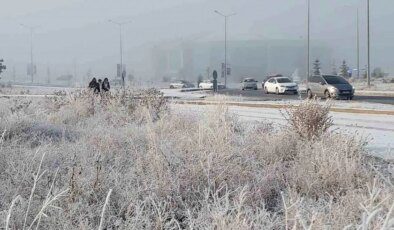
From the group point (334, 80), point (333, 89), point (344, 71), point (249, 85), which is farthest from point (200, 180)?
point (344, 71)

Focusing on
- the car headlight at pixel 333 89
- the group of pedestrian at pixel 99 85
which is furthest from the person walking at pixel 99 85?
the car headlight at pixel 333 89

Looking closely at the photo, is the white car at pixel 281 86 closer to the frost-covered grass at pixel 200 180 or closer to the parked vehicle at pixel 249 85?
the parked vehicle at pixel 249 85

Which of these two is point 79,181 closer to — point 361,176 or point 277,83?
point 361,176

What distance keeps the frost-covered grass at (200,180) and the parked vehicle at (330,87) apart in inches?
916

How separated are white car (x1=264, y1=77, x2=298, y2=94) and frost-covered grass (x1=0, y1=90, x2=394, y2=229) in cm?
3453

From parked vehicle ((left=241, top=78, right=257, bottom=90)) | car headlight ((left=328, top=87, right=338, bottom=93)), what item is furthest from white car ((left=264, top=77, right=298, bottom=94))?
parked vehicle ((left=241, top=78, right=257, bottom=90))

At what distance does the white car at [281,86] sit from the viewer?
43953mm

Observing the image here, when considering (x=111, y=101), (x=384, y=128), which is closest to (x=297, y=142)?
(x=384, y=128)

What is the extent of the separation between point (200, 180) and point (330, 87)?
28.0 m

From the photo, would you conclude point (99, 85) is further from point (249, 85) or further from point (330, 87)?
point (249, 85)

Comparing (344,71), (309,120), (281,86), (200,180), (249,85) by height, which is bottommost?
(200,180)

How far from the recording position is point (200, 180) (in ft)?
20.7

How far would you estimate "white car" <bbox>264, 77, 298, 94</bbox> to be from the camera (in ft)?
144

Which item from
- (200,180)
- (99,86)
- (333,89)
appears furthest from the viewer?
(333,89)
